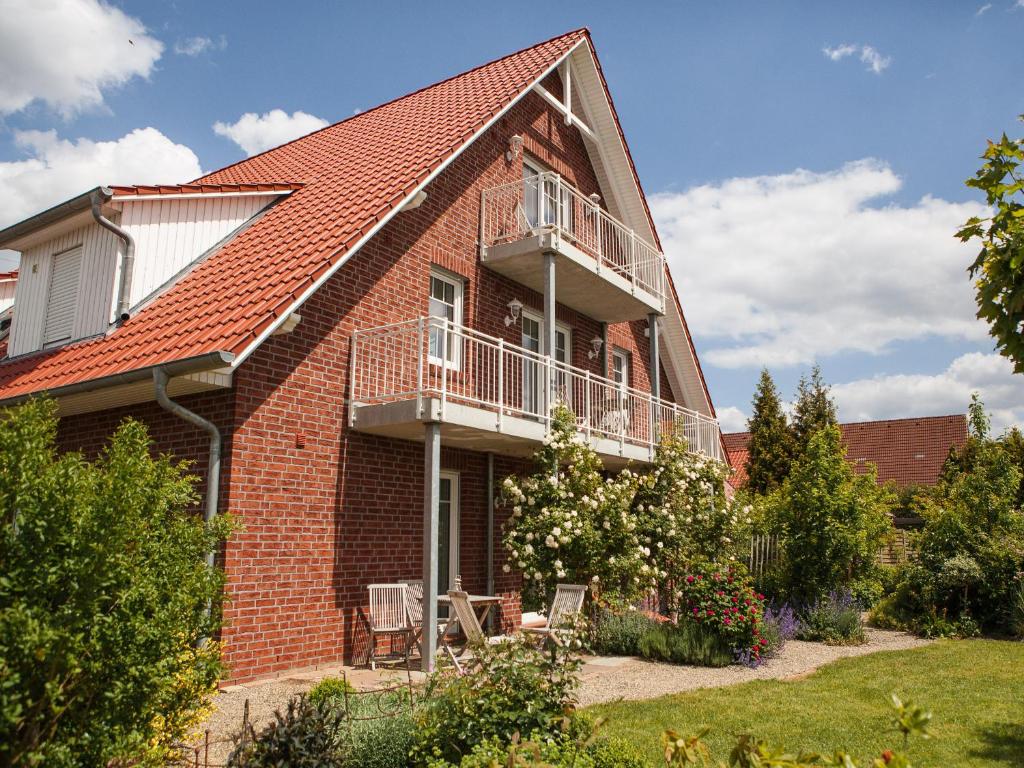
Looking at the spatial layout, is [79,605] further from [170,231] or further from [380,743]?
[170,231]

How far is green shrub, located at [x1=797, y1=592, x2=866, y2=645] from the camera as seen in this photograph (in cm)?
1186

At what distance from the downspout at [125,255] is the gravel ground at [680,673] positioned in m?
6.76

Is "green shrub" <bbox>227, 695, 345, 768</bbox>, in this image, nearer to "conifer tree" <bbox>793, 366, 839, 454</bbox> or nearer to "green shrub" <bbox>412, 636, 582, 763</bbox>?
"green shrub" <bbox>412, 636, 582, 763</bbox>

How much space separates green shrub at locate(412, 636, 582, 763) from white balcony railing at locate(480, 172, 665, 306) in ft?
26.8

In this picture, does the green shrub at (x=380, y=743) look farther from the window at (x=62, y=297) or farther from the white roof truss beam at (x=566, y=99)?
the white roof truss beam at (x=566, y=99)

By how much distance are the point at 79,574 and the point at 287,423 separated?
5623mm

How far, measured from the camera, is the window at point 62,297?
10.1 meters

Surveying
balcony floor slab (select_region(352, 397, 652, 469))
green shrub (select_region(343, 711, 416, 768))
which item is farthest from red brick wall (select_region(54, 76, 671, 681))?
green shrub (select_region(343, 711, 416, 768))

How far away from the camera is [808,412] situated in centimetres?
2422

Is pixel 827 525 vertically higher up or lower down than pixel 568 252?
lower down

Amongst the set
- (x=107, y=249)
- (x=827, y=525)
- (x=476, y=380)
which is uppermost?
(x=107, y=249)

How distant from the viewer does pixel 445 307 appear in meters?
11.9

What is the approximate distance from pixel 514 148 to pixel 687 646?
847 cm

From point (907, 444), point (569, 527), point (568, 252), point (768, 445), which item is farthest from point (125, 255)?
point (907, 444)
